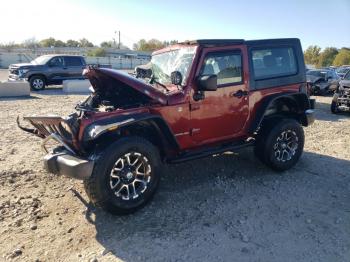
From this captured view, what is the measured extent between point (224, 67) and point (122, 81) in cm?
162

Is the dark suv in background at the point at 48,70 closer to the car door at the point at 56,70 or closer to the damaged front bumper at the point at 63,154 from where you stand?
the car door at the point at 56,70

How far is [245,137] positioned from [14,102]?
10.3 metres

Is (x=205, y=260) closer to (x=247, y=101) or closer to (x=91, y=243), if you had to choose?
(x=91, y=243)

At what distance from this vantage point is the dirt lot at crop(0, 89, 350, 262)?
12.0 ft

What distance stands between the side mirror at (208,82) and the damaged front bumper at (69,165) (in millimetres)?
1760

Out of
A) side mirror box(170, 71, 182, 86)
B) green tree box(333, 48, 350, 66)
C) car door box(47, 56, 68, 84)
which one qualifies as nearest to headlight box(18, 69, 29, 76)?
car door box(47, 56, 68, 84)

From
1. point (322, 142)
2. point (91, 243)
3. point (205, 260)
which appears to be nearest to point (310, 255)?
point (205, 260)

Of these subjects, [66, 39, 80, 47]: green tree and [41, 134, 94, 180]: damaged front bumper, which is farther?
[66, 39, 80, 47]: green tree

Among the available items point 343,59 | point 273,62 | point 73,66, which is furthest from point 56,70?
point 343,59

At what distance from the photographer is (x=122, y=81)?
4.44m

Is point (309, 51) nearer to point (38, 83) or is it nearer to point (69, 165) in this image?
point (38, 83)

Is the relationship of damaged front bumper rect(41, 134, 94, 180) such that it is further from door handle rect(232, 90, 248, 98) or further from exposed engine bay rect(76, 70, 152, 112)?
door handle rect(232, 90, 248, 98)

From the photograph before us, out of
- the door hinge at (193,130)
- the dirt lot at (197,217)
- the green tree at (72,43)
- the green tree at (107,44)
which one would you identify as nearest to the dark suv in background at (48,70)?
the dirt lot at (197,217)

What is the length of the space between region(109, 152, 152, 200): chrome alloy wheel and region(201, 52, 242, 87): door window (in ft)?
5.13
